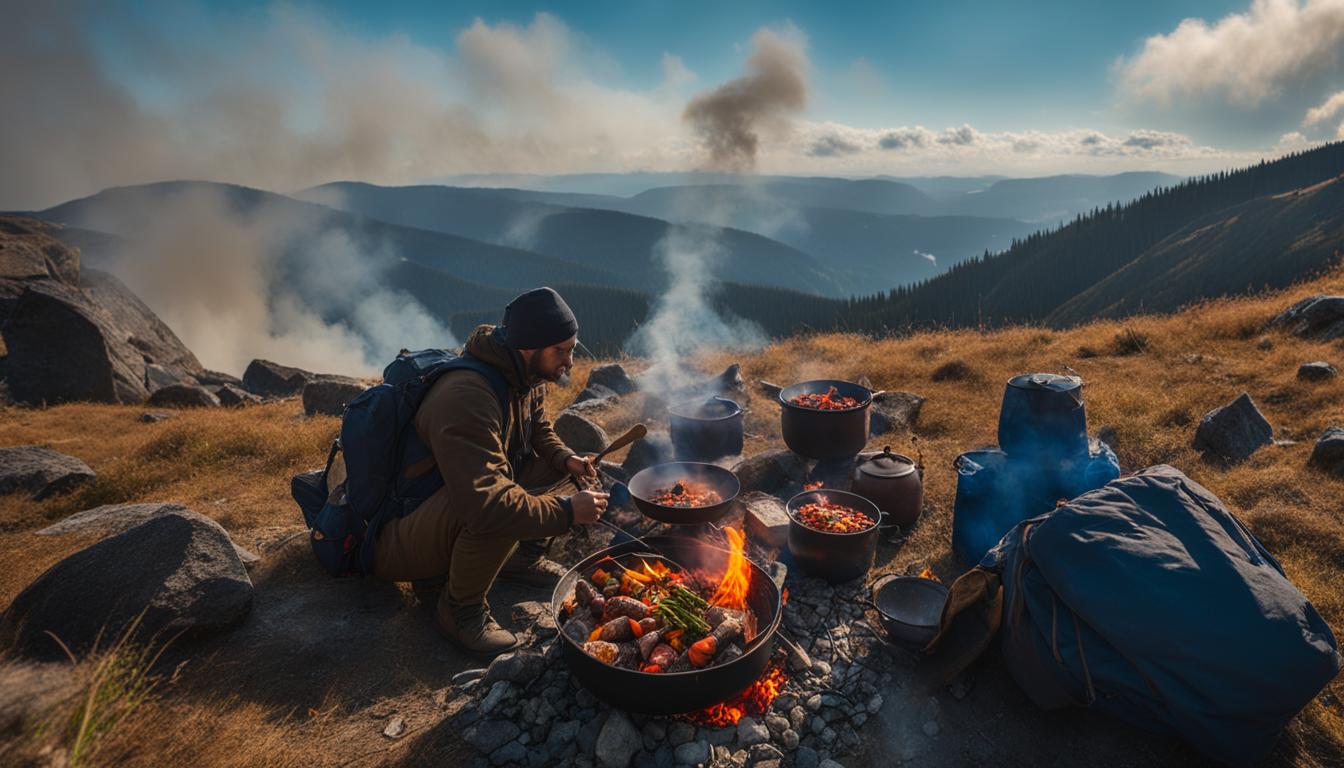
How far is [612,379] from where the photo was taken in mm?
12781

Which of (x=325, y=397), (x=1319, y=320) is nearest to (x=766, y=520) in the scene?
(x=325, y=397)

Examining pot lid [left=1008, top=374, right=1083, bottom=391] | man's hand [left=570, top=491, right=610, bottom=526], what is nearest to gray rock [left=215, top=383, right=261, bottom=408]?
man's hand [left=570, top=491, right=610, bottom=526]

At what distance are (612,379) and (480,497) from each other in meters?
8.95

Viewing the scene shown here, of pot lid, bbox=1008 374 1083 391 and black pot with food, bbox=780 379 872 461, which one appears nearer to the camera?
pot lid, bbox=1008 374 1083 391

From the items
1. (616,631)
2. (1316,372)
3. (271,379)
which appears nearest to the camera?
(616,631)

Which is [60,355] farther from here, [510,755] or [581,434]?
[510,755]

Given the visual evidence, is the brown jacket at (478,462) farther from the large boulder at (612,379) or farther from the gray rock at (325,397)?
the gray rock at (325,397)

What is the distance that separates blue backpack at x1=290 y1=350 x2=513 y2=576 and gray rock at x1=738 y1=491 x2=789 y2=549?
3.08 meters

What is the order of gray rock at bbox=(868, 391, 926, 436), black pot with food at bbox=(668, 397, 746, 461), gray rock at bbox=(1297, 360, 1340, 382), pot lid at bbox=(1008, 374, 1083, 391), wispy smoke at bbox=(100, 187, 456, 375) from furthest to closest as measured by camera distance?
1. wispy smoke at bbox=(100, 187, 456, 375)
2. gray rock at bbox=(868, 391, 926, 436)
3. gray rock at bbox=(1297, 360, 1340, 382)
4. black pot with food at bbox=(668, 397, 746, 461)
5. pot lid at bbox=(1008, 374, 1083, 391)

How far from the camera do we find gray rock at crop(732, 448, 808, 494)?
7.59 metres

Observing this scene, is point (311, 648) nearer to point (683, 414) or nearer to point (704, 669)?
point (704, 669)

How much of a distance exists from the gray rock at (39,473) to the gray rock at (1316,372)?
717 inches

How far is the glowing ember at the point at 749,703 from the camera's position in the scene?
12.5 feet

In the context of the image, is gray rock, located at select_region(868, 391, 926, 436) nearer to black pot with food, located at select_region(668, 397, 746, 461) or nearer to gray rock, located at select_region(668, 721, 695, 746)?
black pot with food, located at select_region(668, 397, 746, 461)
